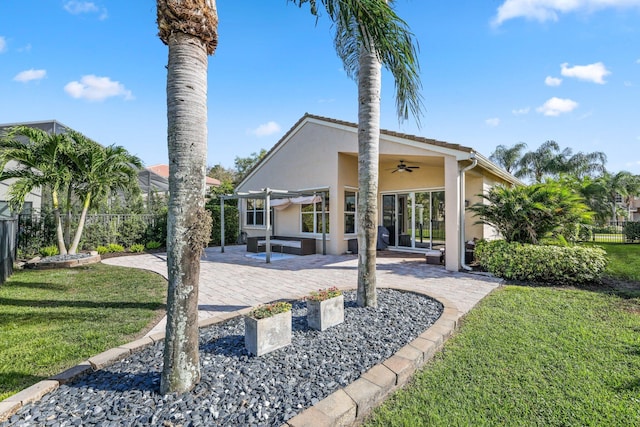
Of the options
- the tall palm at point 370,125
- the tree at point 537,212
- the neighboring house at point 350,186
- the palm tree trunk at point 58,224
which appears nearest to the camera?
the tall palm at point 370,125

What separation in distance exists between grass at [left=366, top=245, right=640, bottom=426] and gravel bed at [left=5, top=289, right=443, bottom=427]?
591 mm

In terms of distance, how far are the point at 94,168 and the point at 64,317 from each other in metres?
7.39

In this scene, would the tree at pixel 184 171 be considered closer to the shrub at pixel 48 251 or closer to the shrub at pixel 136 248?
the shrub at pixel 48 251

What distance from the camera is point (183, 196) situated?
2.40 metres

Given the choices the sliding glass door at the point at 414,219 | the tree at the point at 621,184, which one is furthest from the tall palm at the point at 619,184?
the sliding glass door at the point at 414,219

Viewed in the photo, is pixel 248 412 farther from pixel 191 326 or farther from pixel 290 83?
pixel 290 83

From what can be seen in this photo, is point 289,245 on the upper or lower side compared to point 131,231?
lower

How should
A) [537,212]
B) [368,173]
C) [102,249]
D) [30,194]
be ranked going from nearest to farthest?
[368,173] → [537,212] → [102,249] → [30,194]

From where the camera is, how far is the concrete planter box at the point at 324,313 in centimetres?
398

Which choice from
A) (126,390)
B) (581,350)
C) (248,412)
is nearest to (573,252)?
(581,350)

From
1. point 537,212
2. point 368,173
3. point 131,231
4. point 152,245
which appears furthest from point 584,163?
point 131,231

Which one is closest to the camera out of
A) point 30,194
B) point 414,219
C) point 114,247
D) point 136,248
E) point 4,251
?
point 4,251

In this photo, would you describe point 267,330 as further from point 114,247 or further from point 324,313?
point 114,247

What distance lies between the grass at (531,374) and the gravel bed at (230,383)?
0.59m
